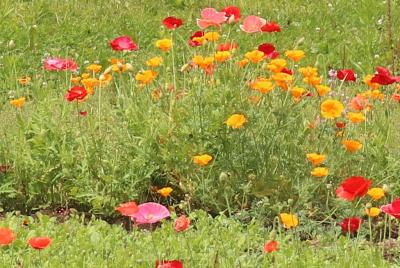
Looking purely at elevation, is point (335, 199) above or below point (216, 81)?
below

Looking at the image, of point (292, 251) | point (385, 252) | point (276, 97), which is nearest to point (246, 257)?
point (292, 251)

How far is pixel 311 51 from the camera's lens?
8.38 meters

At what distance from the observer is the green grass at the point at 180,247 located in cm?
361

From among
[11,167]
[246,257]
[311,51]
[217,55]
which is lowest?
[311,51]

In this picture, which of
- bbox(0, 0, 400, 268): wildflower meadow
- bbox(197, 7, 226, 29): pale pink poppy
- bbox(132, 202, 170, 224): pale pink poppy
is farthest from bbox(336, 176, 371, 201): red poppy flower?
bbox(197, 7, 226, 29): pale pink poppy

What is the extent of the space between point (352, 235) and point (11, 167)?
170 centimetres

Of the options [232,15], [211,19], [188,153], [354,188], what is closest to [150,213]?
[354,188]

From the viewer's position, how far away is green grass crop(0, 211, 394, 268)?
361 centimetres

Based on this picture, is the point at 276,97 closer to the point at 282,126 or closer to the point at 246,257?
the point at 282,126

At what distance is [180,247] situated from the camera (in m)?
3.78

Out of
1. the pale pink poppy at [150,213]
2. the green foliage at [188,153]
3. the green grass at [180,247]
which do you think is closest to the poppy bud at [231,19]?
the green foliage at [188,153]

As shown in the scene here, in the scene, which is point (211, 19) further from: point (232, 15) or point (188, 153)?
point (188, 153)

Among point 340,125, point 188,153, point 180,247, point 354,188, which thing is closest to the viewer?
point 354,188

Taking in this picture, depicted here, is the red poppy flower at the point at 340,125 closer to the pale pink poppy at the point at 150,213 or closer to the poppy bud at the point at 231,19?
the poppy bud at the point at 231,19
